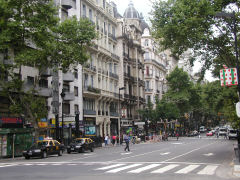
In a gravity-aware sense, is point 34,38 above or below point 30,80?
above

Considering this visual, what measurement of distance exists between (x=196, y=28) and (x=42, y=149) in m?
14.3

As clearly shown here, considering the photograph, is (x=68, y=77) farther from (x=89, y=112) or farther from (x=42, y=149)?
(x=42, y=149)

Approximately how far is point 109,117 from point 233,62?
3292 cm

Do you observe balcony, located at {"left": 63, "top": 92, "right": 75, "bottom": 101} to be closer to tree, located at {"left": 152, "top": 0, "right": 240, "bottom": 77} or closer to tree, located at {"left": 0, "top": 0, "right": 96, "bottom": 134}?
tree, located at {"left": 0, "top": 0, "right": 96, "bottom": 134}

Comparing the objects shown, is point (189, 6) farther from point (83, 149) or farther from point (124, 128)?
point (124, 128)

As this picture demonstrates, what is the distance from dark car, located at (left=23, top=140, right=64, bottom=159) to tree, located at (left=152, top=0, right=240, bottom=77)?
1194 centimetres

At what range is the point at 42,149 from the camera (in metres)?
25.3

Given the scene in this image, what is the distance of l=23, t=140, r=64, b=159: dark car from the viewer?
2498 cm

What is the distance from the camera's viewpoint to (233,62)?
81.7ft

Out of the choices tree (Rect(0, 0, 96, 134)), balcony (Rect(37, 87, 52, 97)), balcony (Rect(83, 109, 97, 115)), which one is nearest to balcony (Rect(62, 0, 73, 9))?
balcony (Rect(37, 87, 52, 97))

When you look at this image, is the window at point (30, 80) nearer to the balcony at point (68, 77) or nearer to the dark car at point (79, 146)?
the balcony at point (68, 77)

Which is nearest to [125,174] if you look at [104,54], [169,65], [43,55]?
[43,55]

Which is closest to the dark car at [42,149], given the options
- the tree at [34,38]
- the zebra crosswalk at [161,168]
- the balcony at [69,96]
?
the tree at [34,38]

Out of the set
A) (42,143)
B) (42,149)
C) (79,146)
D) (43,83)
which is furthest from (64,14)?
(42,149)
